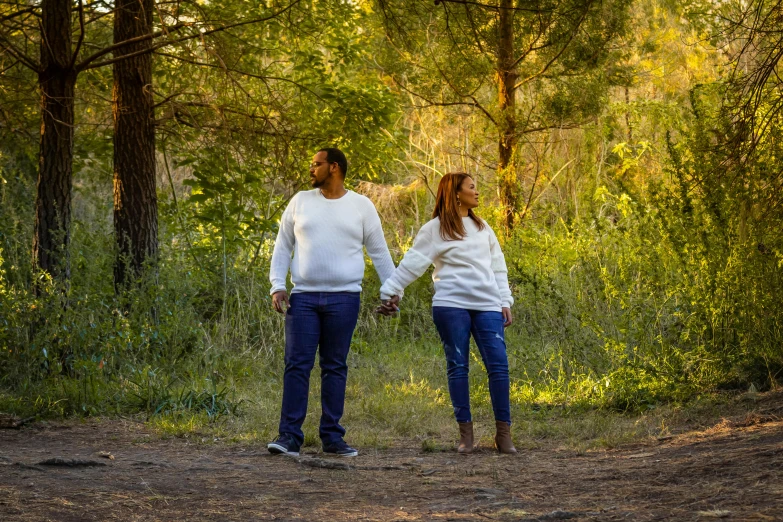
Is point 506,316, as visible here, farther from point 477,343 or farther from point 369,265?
point 369,265

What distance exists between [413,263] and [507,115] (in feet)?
24.3

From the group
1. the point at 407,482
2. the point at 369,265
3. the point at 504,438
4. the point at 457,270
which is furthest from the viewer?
the point at 369,265

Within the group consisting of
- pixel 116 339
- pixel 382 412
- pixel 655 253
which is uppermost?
pixel 655 253

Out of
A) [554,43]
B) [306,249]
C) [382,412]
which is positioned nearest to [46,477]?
[306,249]

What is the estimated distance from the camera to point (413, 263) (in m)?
6.24

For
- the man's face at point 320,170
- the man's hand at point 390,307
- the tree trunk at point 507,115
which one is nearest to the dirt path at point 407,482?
the man's hand at point 390,307

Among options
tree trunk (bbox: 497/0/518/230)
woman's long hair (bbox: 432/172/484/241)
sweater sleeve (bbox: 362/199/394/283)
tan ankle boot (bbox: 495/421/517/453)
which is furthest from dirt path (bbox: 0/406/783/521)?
tree trunk (bbox: 497/0/518/230)

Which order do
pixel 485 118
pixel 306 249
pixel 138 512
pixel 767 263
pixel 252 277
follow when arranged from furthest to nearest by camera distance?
pixel 485 118 → pixel 252 277 → pixel 767 263 → pixel 306 249 → pixel 138 512

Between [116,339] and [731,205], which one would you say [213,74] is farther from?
[731,205]

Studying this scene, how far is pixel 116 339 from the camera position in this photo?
314 inches

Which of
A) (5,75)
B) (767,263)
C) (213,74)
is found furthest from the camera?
(213,74)

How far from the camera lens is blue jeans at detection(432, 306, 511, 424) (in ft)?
20.2

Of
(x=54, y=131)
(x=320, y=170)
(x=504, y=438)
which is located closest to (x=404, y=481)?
(x=504, y=438)

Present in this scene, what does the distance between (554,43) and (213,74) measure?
4807 millimetres
